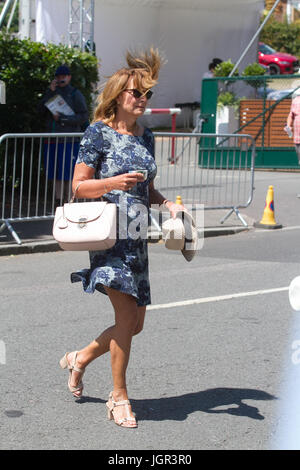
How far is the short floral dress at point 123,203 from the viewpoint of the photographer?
4.38 metres

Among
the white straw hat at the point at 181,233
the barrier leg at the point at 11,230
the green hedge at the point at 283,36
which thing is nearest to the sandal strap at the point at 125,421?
the white straw hat at the point at 181,233

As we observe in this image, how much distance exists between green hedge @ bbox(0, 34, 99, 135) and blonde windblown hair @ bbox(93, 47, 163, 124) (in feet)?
25.4

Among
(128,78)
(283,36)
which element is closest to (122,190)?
(128,78)

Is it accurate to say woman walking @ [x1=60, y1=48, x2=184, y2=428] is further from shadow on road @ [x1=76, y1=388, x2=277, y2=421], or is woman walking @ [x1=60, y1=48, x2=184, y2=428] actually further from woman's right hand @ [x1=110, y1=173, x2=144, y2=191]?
shadow on road @ [x1=76, y1=388, x2=277, y2=421]

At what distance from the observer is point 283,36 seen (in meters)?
45.4

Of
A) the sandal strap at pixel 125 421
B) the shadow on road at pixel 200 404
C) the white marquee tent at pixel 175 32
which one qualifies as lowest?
the shadow on road at pixel 200 404

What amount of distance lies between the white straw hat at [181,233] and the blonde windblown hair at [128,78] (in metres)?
0.64

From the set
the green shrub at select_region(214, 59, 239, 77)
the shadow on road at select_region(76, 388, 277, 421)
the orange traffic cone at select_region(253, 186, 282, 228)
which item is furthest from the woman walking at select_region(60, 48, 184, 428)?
the green shrub at select_region(214, 59, 239, 77)

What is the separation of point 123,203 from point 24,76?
8.16 meters

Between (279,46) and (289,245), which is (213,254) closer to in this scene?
(289,245)

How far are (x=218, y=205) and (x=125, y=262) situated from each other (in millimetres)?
7960

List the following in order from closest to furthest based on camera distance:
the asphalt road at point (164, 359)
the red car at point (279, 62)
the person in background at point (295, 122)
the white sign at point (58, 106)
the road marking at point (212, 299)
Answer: the asphalt road at point (164, 359) < the road marking at point (212, 299) < the white sign at point (58, 106) < the person in background at point (295, 122) < the red car at point (279, 62)

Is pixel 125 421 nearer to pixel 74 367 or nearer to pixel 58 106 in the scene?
pixel 74 367

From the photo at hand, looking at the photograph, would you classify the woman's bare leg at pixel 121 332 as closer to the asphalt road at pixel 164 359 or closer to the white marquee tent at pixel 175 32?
the asphalt road at pixel 164 359
